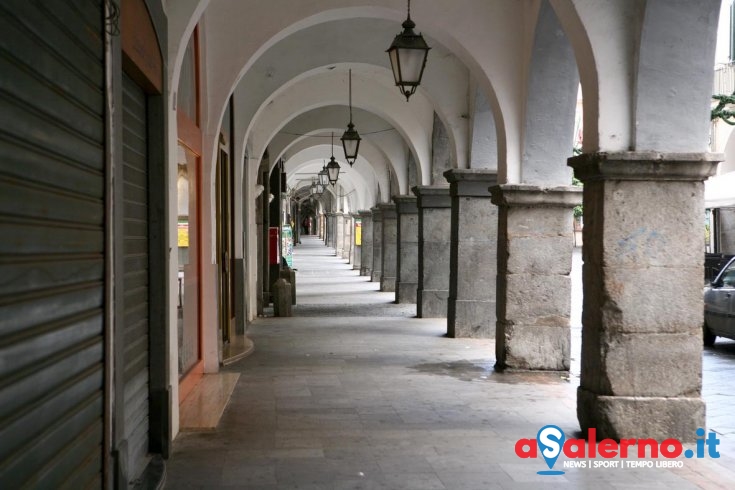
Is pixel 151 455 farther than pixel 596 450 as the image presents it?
Answer: No

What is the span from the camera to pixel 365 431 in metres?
6.14

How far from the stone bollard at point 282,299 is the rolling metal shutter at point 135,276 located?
9.86 metres

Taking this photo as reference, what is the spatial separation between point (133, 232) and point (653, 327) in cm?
338

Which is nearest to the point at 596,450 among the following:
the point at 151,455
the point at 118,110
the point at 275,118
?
the point at 151,455

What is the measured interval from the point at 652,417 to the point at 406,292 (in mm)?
12112

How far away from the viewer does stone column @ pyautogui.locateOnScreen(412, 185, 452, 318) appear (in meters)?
14.6

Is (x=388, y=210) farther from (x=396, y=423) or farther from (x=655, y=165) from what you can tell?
(x=655, y=165)

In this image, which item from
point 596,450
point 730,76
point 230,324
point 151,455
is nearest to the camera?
point 151,455

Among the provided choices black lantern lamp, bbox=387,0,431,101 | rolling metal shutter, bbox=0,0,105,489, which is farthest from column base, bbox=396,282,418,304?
rolling metal shutter, bbox=0,0,105,489

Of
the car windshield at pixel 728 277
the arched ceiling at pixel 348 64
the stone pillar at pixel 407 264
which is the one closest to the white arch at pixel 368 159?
the stone pillar at pixel 407 264

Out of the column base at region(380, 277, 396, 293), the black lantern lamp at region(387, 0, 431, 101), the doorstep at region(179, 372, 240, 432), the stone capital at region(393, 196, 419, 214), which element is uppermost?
the black lantern lamp at region(387, 0, 431, 101)

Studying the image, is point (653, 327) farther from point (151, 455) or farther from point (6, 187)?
point (6, 187)

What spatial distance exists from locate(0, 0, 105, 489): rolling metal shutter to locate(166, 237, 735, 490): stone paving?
1.77 metres

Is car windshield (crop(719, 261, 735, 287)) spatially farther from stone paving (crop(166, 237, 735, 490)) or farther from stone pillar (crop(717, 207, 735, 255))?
stone pillar (crop(717, 207, 735, 255))
